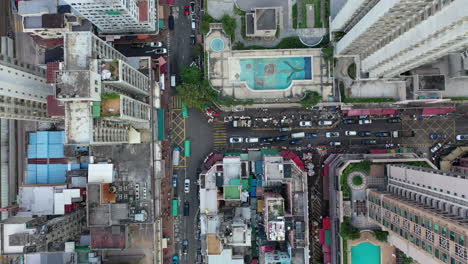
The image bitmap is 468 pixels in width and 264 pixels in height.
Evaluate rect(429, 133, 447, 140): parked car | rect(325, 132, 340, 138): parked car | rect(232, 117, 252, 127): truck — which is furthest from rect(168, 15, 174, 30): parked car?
rect(429, 133, 447, 140): parked car

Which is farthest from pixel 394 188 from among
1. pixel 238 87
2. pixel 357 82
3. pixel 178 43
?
pixel 178 43

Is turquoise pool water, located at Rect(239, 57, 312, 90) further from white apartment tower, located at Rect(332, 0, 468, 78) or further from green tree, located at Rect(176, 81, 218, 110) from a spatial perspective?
white apartment tower, located at Rect(332, 0, 468, 78)

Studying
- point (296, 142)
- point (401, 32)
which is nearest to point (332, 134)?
point (296, 142)

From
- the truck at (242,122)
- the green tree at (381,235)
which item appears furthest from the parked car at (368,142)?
the truck at (242,122)

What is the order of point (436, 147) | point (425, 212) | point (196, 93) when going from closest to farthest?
point (425, 212) → point (196, 93) → point (436, 147)

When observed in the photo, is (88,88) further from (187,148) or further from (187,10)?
(187,10)

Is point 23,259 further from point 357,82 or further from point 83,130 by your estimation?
point 357,82

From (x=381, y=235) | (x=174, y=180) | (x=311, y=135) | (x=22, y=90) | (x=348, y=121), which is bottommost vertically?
(x=381, y=235)
